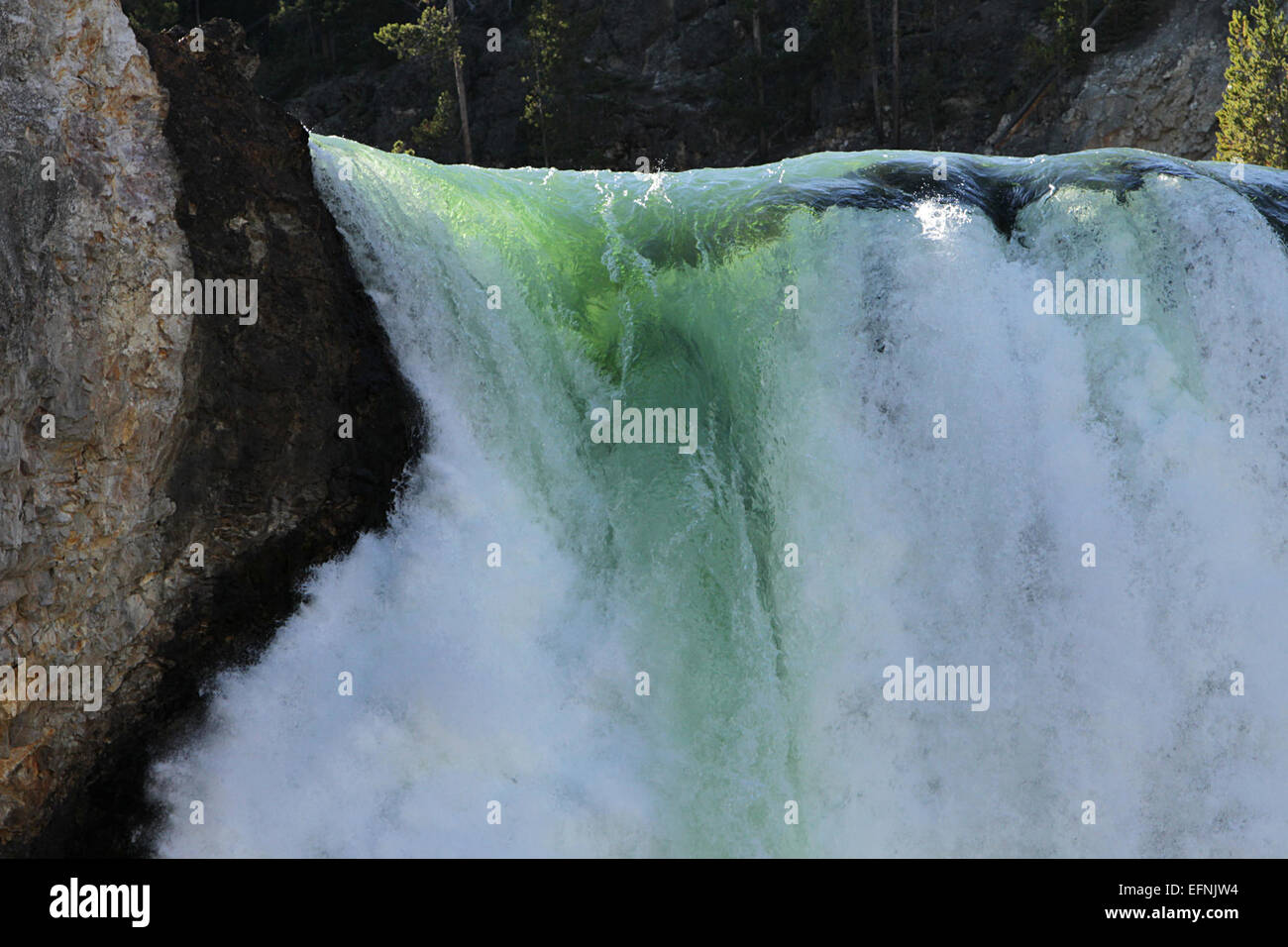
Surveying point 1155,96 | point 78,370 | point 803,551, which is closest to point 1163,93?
point 1155,96

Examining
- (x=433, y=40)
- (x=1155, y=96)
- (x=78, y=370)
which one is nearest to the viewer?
(x=78, y=370)

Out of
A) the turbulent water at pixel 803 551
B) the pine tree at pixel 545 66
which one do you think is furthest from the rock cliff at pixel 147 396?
the pine tree at pixel 545 66

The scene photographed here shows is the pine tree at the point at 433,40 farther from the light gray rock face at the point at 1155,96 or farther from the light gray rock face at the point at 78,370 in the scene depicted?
the light gray rock face at the point at 78,370

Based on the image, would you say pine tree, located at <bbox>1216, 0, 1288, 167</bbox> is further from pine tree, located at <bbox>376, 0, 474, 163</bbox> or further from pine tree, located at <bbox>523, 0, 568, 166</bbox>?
pine tree, located at <bbox>376, 0, 474, 163</bbox>

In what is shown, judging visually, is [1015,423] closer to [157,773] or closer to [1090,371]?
[1090,371]

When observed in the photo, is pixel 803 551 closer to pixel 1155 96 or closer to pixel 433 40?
pixel 1155 96

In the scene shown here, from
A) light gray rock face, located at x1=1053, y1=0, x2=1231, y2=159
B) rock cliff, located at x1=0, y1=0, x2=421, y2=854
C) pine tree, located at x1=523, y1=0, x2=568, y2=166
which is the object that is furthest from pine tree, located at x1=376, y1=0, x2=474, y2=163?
rock cliff, located at x1=0, y1=0, x2=421, y2=854

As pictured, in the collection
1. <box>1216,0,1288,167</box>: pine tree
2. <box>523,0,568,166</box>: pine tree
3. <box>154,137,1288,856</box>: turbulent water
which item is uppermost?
<box>523,0,568,166</box>: pine tree

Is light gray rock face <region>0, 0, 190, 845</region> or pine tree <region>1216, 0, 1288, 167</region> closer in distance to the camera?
light gray rock face <region>0, 0, 190, 845</region>
